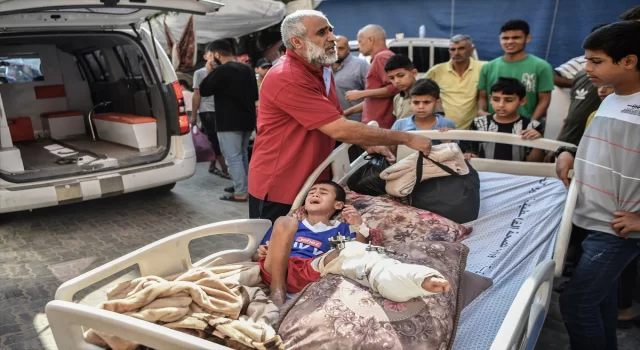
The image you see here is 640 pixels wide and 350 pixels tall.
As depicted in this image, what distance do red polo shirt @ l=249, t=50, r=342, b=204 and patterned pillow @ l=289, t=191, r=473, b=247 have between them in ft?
0.88

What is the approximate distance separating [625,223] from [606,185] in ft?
0.63

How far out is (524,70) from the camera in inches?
173

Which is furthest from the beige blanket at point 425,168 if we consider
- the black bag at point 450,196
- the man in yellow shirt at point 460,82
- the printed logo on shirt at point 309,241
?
the man in yellow shirt at point 460,82

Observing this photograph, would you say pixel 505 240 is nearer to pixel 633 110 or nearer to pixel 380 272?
pixel 633 110

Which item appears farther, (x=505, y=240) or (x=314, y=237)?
(x=505, y=240)

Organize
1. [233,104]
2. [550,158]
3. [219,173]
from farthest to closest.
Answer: [219,173] → [233,104] → [550,158]

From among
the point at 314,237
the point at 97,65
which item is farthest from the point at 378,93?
the point at 97,65

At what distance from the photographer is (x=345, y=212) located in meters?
Result: 2.62

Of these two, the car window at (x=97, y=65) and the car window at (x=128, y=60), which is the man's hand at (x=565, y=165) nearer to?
the car window at (x=128, y=60)

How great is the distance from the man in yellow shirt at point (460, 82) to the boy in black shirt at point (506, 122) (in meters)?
0.91

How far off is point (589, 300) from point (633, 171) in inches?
25.2

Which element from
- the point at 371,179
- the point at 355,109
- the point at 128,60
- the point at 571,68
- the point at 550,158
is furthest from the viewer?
the point at 128,60

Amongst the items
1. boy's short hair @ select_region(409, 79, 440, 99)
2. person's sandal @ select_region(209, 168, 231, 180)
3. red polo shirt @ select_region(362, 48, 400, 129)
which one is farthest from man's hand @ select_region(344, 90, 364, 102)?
person's sandal @ select_region(209, 168, 231, 180)

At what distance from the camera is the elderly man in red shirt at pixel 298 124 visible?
2650 mm
